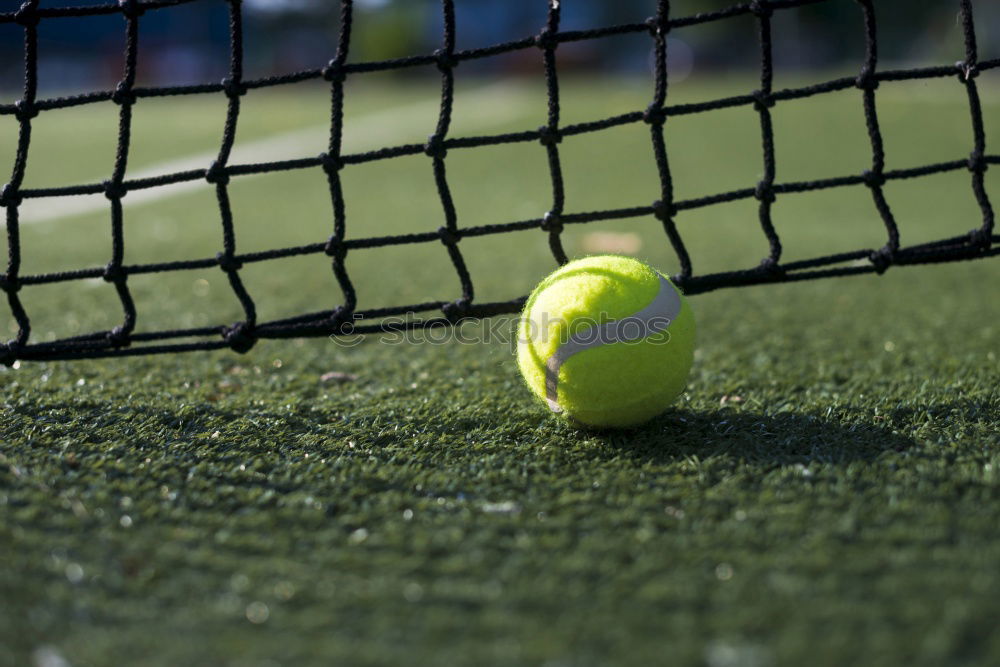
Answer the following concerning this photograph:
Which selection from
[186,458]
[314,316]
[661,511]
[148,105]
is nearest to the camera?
[661,511]

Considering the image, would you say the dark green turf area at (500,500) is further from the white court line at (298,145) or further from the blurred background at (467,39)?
the blurred background at (467,39)

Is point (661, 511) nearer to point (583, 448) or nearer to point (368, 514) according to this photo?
point (583, 448)

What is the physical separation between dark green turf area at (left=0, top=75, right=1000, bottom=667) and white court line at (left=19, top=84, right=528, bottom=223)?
9.69 feet

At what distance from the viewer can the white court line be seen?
6.06 m

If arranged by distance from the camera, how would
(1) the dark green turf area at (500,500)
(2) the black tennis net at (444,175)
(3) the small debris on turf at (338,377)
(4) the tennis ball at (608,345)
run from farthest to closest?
(3) the small debris on turf at (338,377) → (2) the black tennis net at (444,175) → (4) the tennis ball at (608,345) → (1) the dark green turf area at (500,500)

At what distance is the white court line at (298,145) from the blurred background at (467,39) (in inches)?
438

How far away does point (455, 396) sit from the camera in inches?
88.4

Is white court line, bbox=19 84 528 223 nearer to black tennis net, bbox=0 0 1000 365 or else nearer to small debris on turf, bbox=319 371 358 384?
black tennis net, bbox=0 0 1000 365

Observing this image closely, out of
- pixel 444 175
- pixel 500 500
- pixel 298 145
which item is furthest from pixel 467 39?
pixel 500 500

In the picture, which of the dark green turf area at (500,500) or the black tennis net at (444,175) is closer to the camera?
the dark green turf area at (500,500)

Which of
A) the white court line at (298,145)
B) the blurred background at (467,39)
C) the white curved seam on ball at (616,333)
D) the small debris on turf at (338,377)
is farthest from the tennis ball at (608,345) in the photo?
the blurred background at (467,39)

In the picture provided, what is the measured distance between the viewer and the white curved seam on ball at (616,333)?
1812mm

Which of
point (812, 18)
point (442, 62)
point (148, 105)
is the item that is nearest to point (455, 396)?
point (442, 62)

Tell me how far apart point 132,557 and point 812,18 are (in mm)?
35779
